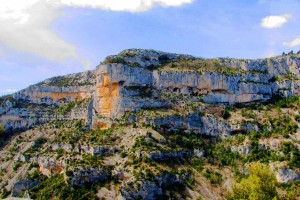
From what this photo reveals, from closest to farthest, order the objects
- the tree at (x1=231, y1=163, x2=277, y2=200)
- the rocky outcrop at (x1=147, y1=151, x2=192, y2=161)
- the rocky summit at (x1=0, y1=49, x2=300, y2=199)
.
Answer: the tree at (x1=231, y1=163, x2=277, y2=200), the rocky summit at (x1=0, y1=49, x2=300, y2=199), the rocky outcrop at (x1=147, y1=151, x2=192, y2=161)

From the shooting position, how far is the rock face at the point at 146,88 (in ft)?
449

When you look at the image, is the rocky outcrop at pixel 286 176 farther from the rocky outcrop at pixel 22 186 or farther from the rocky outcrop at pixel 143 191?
the rocky outcrop at pixel 22 186

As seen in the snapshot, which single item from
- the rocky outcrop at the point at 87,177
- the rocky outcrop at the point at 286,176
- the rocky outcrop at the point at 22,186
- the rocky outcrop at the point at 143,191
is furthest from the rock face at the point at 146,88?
the rocky outcrop at the point at 143,191

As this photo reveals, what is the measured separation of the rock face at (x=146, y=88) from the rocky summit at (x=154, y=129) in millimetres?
311

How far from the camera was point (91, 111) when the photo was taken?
140m

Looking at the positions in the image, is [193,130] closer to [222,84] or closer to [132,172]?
[222,84]

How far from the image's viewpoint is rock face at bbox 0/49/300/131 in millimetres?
137000

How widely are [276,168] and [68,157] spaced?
49.8 meters

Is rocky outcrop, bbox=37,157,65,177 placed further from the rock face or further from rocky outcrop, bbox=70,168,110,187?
the rock face

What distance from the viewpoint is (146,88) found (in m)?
142

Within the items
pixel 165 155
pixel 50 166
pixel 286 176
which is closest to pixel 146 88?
pixel 165 155

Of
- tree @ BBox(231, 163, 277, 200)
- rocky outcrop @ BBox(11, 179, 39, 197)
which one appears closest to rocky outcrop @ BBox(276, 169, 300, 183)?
tree @ BBox(231, 163, 277, 200)

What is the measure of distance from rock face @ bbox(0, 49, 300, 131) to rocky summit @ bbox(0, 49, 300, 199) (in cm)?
31

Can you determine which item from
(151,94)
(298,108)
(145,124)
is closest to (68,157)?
(145,124)
